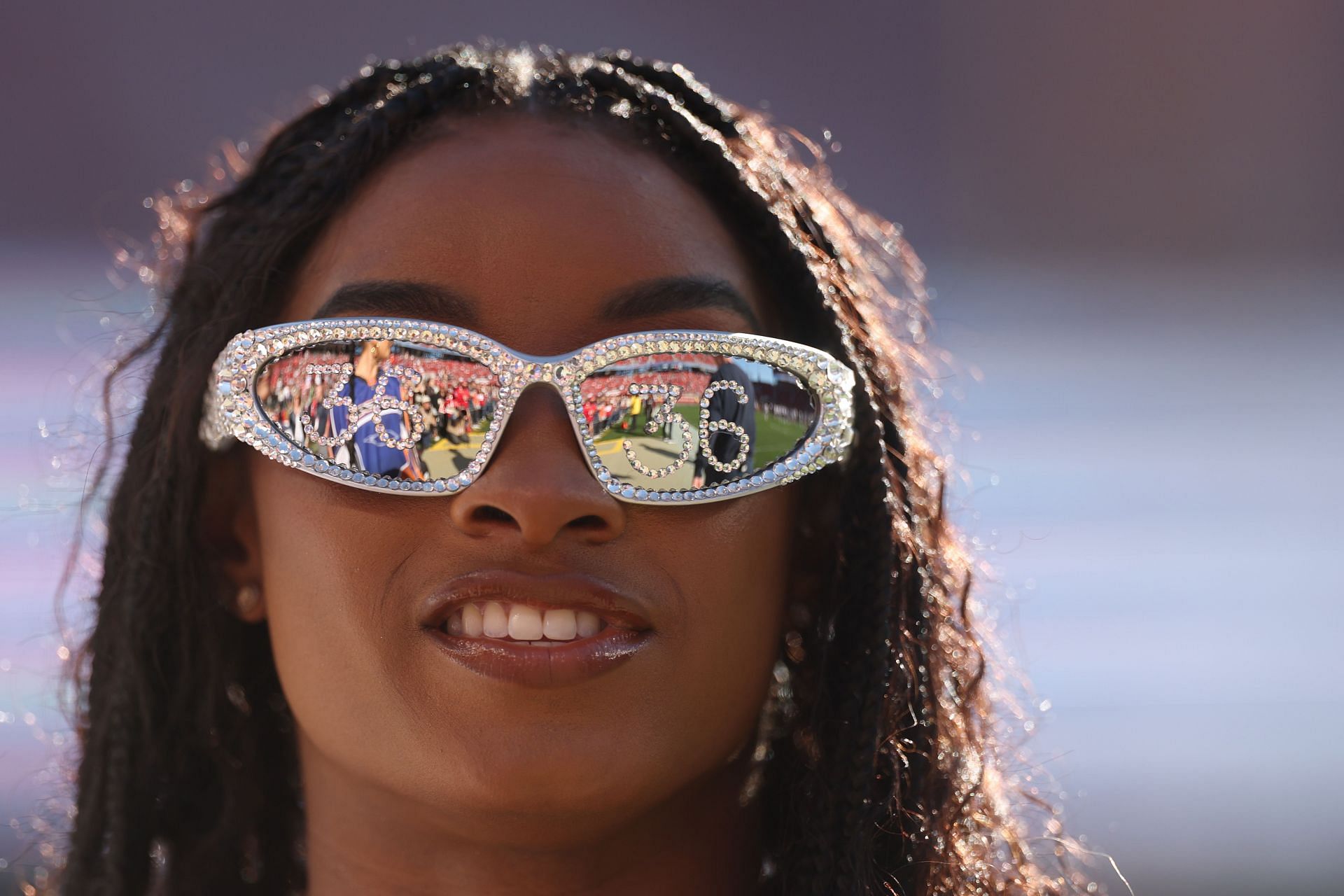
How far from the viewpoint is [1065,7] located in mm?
6070

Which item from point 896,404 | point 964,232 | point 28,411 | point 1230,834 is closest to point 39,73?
point 28,411

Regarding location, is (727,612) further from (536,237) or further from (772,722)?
(536,237)

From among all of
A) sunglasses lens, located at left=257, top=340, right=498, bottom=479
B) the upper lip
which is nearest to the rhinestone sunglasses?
sunglasses lens, located at left=257, top=340, right=498, bottom=479

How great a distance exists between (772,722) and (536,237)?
0.79 metres

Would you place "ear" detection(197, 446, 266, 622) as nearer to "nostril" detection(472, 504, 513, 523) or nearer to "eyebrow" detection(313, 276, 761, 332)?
"eyebrow" detection(313, 276, 761, 332)

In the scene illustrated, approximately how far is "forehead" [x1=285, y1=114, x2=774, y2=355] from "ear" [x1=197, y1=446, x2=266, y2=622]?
0.24 metres

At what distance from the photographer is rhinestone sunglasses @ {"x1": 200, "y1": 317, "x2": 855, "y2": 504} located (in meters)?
1.64

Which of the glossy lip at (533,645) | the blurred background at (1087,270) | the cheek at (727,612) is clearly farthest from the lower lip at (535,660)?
the blurred background at (1087,270)

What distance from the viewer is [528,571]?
1.63m

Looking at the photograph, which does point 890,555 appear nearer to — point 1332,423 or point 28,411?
point 28,411

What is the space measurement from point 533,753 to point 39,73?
16.4 ft

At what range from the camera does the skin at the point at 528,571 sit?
1641 millimetres

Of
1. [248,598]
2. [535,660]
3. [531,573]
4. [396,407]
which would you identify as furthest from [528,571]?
[248,598]

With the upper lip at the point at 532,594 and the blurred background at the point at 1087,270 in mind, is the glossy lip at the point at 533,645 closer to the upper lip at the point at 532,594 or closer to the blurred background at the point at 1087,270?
the upper lip at the point at 532,594
